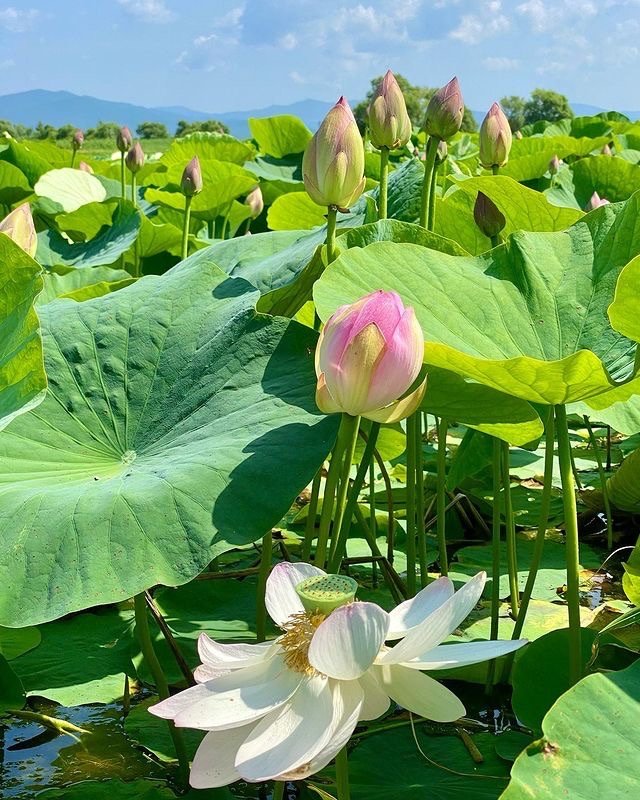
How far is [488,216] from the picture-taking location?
1.52 metres

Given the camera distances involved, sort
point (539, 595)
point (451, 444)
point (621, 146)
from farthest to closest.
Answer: point (621, 146), point (451, 444), point (539, 595)

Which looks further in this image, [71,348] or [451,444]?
[451,444]

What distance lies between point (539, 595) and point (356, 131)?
0.88m

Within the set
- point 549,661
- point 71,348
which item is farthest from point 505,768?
point 71,348

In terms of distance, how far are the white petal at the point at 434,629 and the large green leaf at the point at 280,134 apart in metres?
4.48

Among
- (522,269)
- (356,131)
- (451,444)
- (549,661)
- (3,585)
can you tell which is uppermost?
(356,131)

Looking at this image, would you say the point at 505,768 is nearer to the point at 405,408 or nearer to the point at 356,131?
the point at 405,408

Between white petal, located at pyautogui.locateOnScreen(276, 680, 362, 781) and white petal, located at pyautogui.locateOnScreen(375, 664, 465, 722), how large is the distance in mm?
30

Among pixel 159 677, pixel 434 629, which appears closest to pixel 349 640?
pixel 434 629

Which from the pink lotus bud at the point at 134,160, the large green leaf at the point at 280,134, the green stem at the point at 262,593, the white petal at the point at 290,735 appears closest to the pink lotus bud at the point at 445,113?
the green stem at the point at 262,593

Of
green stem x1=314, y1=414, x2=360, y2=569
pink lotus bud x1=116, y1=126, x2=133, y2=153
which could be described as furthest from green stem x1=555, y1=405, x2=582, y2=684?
pink lotus bud x1=116, y1=126, x2=133, y2=153

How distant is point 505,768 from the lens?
107 cm

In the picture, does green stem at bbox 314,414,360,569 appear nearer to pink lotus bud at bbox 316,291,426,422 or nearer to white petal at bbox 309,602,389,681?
pink lotus bud at bbox 316,291,426,422

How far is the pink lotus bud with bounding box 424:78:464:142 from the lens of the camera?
4.90 ft
